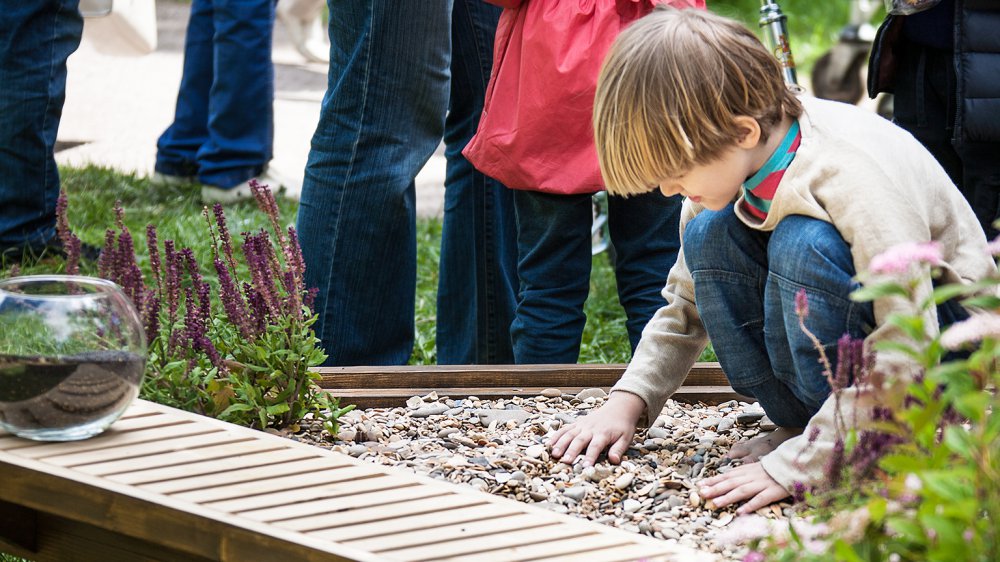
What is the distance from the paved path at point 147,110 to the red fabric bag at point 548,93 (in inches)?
93.3

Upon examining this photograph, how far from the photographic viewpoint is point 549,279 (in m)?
2.75

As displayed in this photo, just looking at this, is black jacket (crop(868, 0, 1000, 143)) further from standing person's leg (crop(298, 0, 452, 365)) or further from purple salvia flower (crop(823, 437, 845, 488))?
purple salvia flower (crop(823, 437, 845, 488))

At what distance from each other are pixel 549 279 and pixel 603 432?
648 mm

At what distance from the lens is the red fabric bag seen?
2.54m

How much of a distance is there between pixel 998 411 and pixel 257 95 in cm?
427

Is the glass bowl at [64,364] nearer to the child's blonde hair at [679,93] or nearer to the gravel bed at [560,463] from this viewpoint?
the gravel bed at [560,463]

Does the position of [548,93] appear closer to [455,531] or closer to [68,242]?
[68,242]

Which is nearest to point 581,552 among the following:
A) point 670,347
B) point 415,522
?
point 415,522

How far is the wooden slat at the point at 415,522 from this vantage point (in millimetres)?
1536

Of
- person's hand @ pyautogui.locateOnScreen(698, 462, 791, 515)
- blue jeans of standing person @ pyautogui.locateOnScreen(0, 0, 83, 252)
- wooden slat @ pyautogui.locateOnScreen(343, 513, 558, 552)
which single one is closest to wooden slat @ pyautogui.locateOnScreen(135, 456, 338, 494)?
wooden slat @ pyautogui.locateOnScreen(343, 513, 558, 552)

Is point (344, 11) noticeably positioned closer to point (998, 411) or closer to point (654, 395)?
point (654, 395)

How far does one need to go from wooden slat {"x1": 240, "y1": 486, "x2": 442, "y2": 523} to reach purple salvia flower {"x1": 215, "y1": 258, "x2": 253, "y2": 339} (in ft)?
1.89

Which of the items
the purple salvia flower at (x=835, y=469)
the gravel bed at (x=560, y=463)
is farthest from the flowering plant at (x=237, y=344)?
the purple salvia flower at (x=835, y=469)

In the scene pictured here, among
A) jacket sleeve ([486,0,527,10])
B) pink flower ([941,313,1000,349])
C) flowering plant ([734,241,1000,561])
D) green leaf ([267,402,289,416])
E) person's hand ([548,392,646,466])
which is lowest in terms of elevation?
person's hand ([548,392,646,466])
